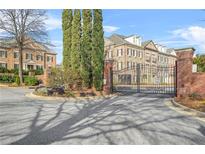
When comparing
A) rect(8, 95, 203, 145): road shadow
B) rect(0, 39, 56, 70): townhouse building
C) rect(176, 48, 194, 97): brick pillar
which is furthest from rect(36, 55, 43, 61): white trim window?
rect(8, 95, 203, 145): road shadow

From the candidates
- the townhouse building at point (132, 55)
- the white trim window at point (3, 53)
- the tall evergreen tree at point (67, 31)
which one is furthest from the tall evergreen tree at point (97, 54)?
the white trim window at point (3, 53)

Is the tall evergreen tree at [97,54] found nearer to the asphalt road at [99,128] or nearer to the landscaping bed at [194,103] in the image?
the landscaping bed at [194,103]

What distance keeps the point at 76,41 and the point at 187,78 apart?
24.4 feet

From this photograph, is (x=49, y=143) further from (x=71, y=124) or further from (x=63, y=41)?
(x=63, y=41)

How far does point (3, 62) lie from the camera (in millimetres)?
A: 35562

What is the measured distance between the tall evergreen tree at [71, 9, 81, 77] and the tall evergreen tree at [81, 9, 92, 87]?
1.49 ft

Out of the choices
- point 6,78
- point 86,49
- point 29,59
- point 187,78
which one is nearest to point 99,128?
point 187,78

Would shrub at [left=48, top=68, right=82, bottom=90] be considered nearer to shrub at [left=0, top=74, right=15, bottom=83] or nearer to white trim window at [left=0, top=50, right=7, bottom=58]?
shrub at [left=0, top=74, right=15, bottom=83]

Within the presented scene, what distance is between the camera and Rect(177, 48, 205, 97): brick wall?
11.7 metres

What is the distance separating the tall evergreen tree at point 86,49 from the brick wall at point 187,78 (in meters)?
5.48
